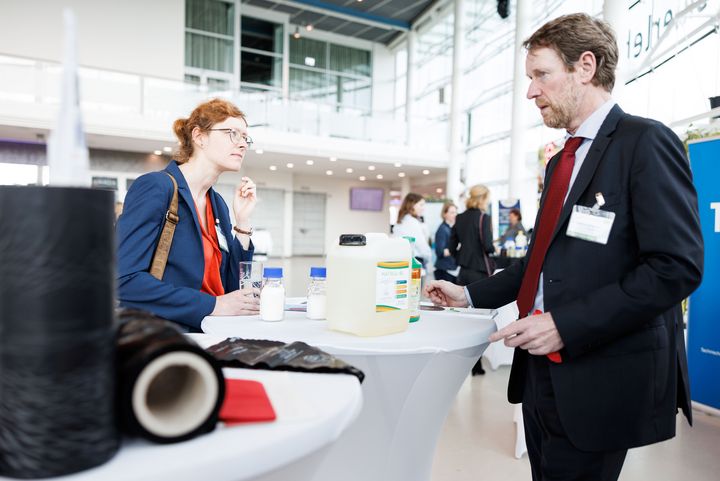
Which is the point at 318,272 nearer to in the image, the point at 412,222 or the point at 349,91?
the point at 412,222

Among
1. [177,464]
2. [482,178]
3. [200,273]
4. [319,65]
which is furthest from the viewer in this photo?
[319,65]

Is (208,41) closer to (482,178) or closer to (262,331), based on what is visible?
(482,178)

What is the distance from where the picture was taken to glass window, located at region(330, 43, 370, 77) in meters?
17.6

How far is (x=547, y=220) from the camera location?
1.27 meters

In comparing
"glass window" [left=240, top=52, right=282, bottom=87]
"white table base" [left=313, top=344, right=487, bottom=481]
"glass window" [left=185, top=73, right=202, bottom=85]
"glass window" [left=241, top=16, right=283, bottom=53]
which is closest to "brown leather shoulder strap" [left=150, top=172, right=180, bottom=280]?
"white table base" [left=313, top=344, right=487, bottom=481]

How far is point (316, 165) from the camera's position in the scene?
1562 cm

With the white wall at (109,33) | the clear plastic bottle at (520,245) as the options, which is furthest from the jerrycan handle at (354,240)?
the white wall at (109,33)

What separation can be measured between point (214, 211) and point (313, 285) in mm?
647

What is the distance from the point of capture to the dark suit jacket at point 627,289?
104 cm

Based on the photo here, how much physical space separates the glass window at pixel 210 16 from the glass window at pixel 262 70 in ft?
3.63

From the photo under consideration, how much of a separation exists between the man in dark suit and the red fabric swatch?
68 cm

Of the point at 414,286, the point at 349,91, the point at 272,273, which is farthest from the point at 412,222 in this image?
the point at 349,91

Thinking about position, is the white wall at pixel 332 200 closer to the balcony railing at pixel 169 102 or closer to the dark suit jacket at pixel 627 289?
the balcony railing at pixel 169 102

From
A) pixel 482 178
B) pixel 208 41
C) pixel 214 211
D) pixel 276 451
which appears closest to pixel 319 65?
pixel 208 41
